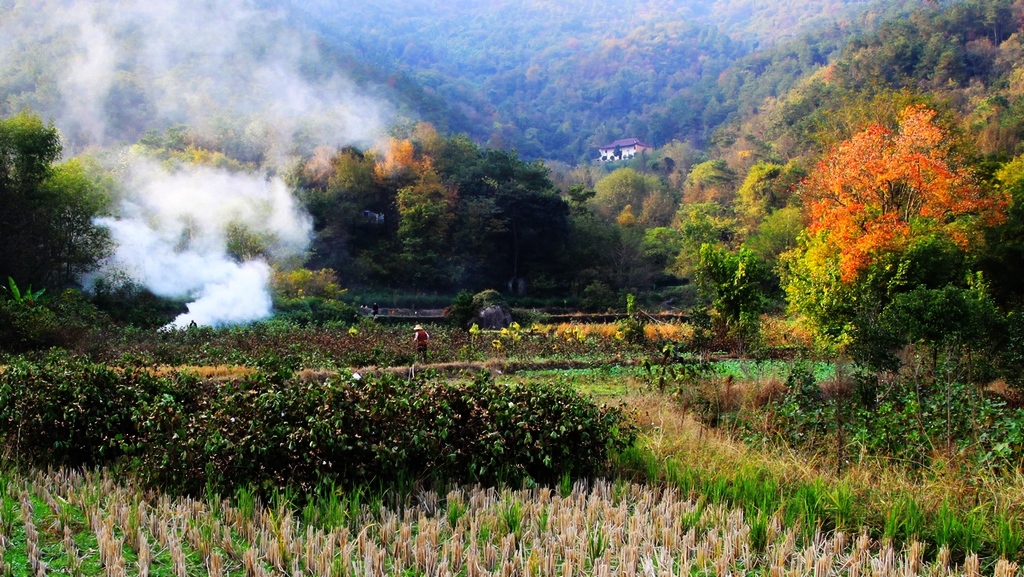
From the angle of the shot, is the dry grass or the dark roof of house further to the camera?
the dark roof of house

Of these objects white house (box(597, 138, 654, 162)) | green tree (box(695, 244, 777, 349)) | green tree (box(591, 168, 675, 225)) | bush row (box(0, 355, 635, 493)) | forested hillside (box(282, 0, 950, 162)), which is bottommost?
bush row (box(0, 355, 635, 493))

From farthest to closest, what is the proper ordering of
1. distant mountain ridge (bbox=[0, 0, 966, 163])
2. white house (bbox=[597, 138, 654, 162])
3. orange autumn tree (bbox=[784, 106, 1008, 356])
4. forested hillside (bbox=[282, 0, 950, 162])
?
white house (bbox=[597, 138, 654, 162])
forested hillside (bbox=[282, 0, 950, 162])
distant mountain ridge (bbox=[0, 0, 966, 163])
orange autumn tree (bbox=[784, 106, 1008, 356])

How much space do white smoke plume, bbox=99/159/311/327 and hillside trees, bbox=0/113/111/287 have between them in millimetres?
1495

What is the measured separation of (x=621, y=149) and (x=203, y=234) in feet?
213

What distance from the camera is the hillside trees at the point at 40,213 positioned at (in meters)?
20.3

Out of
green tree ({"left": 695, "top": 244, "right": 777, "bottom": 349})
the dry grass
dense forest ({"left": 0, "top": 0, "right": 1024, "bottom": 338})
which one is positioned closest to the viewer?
the dry grass

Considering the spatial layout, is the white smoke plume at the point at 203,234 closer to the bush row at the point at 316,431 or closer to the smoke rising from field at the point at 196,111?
the smoke rising from field at the point at 196,111

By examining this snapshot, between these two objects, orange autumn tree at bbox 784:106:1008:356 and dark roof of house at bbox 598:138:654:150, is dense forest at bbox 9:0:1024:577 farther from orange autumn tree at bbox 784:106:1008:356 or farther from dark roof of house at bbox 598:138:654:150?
dark roof of house at bbox 598:138:654:150

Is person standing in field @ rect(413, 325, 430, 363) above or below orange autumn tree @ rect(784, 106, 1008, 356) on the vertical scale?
below

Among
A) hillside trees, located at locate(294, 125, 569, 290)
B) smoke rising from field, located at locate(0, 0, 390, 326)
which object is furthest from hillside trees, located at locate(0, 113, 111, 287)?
→ hillside trees, located at locate(294, 125, 569, 290)

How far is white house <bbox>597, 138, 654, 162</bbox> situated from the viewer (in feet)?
278

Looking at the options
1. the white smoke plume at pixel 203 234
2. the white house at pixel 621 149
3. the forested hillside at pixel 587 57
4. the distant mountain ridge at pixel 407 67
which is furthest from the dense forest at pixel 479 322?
the white house at pixel 621 149

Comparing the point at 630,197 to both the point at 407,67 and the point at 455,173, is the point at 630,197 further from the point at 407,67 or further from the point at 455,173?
the point at 407,67

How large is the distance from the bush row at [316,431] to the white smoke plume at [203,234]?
15.4 metres
